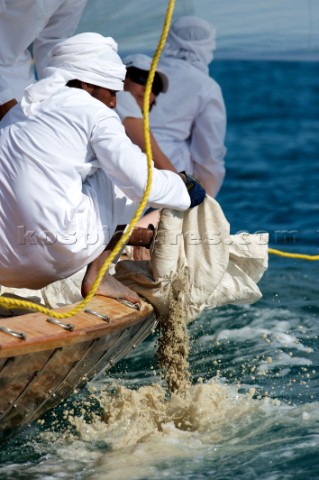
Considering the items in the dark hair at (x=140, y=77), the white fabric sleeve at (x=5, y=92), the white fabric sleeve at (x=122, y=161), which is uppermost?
the white fabric sleeve at (x=122, y=161)

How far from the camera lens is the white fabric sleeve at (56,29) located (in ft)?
20.6

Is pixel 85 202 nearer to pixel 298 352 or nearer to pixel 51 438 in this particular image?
pixel 51 438

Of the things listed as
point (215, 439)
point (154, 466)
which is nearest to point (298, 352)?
point (215, 439)

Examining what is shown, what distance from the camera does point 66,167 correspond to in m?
4.65

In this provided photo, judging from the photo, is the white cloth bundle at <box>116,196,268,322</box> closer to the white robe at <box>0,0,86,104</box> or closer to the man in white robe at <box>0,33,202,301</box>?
the man in white robe at <box>0,33,202,301</box>

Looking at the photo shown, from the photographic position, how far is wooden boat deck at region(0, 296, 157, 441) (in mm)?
4203

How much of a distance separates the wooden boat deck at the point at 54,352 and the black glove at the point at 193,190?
554 millimetres

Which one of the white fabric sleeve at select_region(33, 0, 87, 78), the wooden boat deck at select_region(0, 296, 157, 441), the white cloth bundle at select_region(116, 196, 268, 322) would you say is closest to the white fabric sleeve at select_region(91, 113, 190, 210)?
the white cloth bundle at select_region(116, 196, 268, 322)

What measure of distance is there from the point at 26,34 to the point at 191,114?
157 cm

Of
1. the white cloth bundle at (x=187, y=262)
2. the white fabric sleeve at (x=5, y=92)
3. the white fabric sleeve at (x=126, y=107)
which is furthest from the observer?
the white fabric sleeve at (x=126, y=107)

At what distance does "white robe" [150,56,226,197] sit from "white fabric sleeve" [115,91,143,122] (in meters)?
0.71

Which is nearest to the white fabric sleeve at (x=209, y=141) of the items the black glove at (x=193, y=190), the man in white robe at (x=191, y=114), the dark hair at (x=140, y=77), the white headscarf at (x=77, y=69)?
the man in white robe at (x=191, y=114)

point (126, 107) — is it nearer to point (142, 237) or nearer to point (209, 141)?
point (209, 141)

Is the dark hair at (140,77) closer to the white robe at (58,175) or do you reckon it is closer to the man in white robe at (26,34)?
the man in white robe at (26,34)
